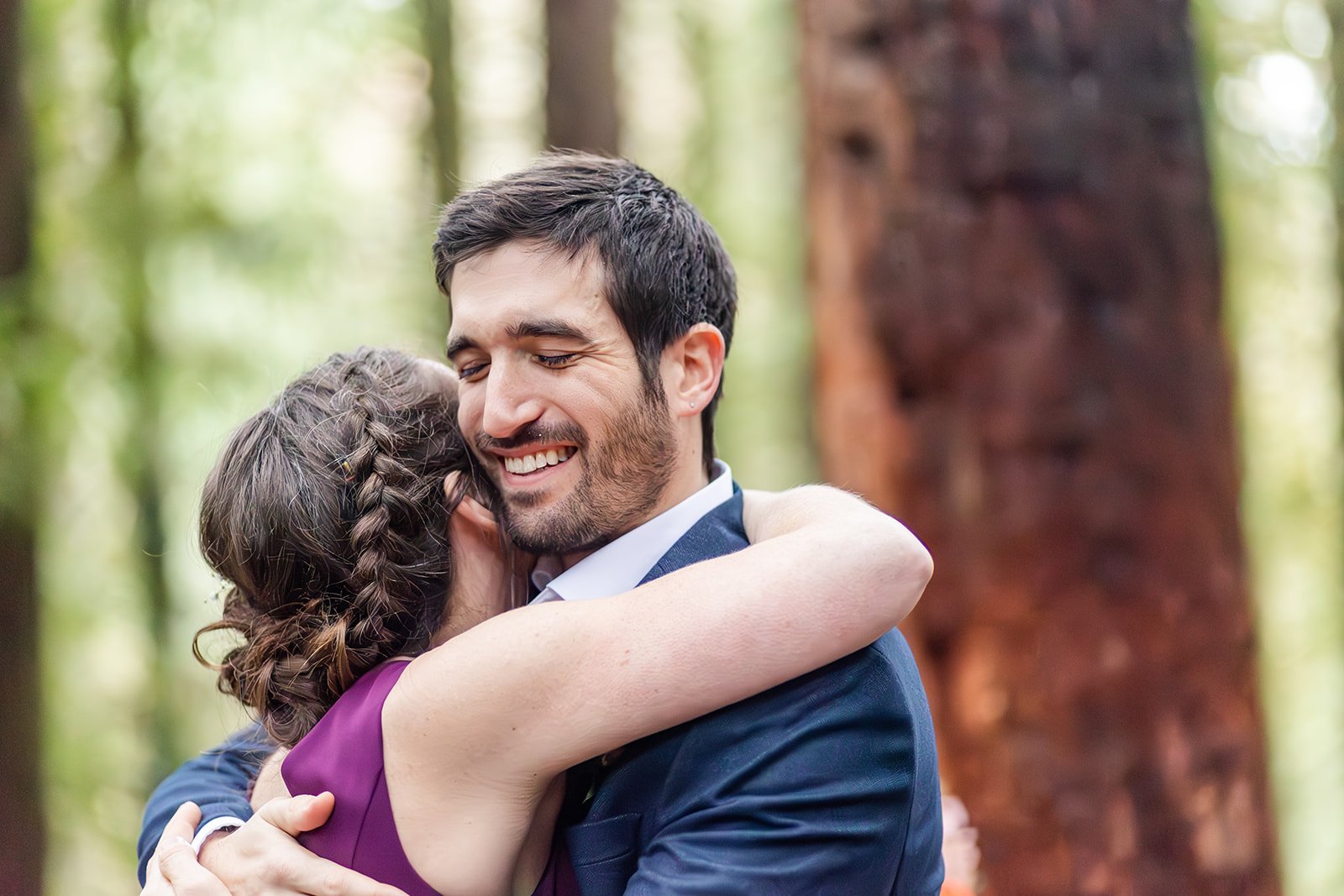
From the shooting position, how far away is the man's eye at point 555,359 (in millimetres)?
2270

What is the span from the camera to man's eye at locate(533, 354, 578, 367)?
2.27 meters

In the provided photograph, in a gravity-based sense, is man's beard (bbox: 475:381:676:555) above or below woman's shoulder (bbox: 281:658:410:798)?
above

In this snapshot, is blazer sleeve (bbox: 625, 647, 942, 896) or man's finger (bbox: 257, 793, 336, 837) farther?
man's finger (bbox: 257, 793, 336, 837)

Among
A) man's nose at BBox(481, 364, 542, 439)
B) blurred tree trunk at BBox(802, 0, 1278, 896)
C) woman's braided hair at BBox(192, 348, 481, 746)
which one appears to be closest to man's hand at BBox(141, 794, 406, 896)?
woman's braided hair at BBox(192, 348, 481, 746)

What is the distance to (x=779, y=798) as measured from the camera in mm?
1865

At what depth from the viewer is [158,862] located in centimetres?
220

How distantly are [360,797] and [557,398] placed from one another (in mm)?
846

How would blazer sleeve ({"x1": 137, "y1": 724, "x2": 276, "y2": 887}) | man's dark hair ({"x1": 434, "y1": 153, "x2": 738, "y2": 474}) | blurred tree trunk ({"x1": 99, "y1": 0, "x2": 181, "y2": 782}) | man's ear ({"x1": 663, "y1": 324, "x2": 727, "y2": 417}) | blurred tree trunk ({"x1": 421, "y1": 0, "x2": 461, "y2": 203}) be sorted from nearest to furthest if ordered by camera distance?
1. man's dark hair ({"x1": 434, "y1": 153, "x2": 738, "y2": 474})
2. man's ear ({"x1": 663, "y1": 324, "x2": 727, "y2": 417})
3. blazer sleeve ({"x1": 137, "y1": 724, "x2": 276, "y2": 887})
4. blurred tree trunk ({"x1": 99, "y1": 0, "x2": 181, "y2": 782})
5. blurred tree trunk ({"x1": 421, "y1": 0, "x2": 461, "y2": 203})

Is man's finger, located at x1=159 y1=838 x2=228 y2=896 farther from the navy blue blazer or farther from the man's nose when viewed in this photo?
the man's nose

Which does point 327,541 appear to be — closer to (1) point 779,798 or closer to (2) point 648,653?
(2) point 648,653

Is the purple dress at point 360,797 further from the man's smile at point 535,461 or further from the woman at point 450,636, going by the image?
the man's smile at point 535,461

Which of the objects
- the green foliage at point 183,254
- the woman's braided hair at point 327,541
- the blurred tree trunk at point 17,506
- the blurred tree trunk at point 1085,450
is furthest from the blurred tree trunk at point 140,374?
the blurred tree trunk at point 1085,450

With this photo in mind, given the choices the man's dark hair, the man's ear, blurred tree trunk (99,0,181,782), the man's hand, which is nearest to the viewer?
the man's hand

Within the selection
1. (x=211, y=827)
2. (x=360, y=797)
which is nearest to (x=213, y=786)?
(x=211, y=827)
